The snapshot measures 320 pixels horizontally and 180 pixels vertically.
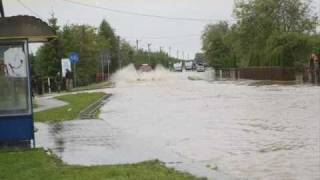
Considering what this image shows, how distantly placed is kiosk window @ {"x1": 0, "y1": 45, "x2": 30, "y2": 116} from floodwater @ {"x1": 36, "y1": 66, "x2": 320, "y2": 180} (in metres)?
1.27

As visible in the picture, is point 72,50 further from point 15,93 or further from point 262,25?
point 15,93

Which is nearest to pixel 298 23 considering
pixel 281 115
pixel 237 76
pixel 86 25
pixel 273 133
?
pixel 237 76

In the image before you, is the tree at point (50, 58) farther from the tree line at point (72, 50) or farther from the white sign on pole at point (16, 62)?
the white sign on pole at point (16, 62)

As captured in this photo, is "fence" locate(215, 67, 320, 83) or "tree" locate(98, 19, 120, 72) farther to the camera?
"tree" locate(98, 19, 120, 72)

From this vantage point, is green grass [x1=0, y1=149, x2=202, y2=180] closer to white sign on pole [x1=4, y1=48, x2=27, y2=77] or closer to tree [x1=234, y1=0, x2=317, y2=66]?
white sign on pole [x1=4, y1=48, x2=27, y2=77]

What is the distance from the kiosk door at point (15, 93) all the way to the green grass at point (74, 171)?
1.76 metres

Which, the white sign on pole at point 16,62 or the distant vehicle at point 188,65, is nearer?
the white sign on pole at point 16,62

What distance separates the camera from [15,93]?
14.7 m

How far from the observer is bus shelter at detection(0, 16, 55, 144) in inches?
565

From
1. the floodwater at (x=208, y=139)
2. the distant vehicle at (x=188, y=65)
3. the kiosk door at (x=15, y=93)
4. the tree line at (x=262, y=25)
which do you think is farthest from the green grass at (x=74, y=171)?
the distant vehicle at (x=188, y=65)

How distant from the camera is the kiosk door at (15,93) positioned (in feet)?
47.9

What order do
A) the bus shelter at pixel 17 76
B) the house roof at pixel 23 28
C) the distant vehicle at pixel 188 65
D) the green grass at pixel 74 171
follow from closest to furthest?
the green grass at pixel 74 171, the house roof at pixel 23 28, the bus shelter at pixel 17 76, the distant vehicle at pixel 188 65

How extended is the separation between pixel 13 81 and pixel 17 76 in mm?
169

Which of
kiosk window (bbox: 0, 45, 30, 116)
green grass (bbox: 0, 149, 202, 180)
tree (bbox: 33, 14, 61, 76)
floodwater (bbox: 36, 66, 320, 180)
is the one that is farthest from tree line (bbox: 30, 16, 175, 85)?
green grass (bbox: 0, 149, 202, 180)
